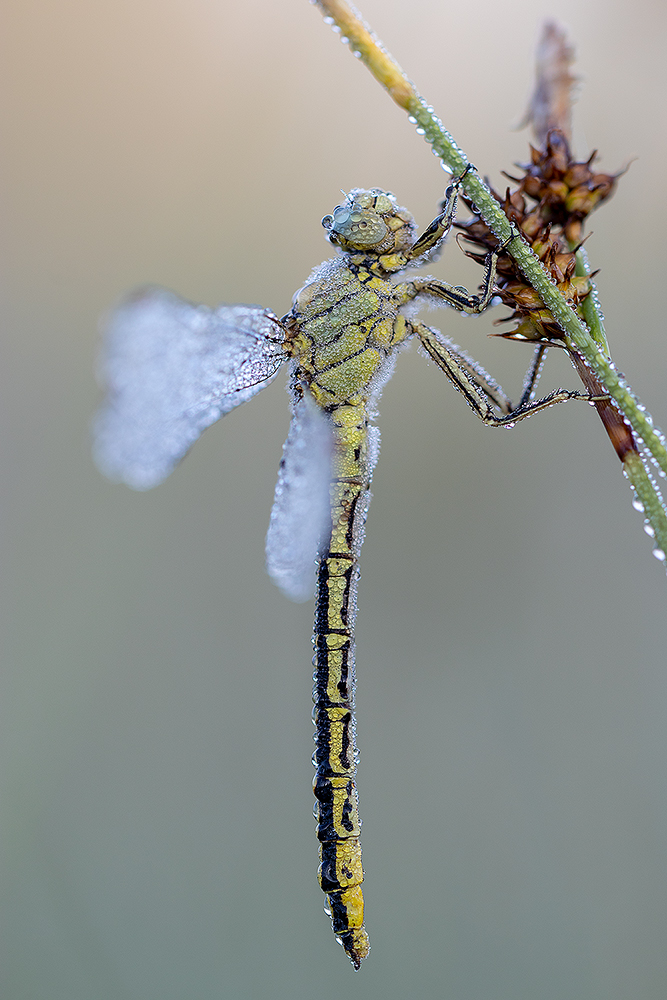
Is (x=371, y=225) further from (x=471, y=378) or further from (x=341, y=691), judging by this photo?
(x=341, y=691)

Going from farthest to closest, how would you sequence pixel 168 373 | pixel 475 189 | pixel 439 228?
pixel 168 373
pixel 439 228
pixel 475 189

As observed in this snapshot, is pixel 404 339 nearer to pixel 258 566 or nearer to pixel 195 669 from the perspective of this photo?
pixel 258 566

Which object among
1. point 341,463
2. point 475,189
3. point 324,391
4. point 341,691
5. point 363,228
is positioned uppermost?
point 363,228

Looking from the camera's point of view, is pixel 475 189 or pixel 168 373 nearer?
pixel 475 189

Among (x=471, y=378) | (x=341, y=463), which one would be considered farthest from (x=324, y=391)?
(x=471, y=378)

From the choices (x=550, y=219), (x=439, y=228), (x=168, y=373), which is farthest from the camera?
(x=168, y=373)

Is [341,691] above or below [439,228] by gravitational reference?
below

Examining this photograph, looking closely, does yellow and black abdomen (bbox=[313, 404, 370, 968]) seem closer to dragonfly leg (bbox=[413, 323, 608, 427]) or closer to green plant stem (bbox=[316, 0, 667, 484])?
dragonfly leg (bbox=[413, 323, 608, 427])

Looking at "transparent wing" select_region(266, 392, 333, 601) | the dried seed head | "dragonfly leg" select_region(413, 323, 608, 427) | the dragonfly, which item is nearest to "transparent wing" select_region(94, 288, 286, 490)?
the dragonfly
